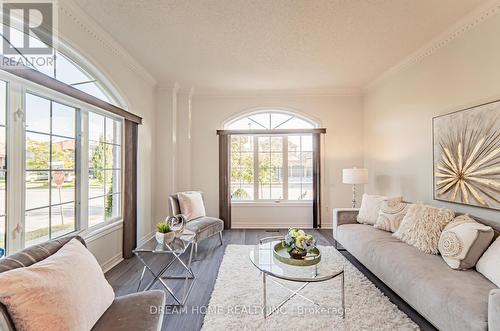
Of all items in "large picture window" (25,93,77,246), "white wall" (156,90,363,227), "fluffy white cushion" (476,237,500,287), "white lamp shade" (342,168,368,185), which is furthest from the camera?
"white wall" (156,90,363,227)

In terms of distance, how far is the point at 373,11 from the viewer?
229 centimetres

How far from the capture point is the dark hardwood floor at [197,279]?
1974 mm

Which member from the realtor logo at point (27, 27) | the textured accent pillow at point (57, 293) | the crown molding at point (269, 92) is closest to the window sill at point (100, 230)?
the textured accent pillow at point (57, 293)

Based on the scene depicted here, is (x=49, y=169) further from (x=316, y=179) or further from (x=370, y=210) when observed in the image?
(x=316, y=179)

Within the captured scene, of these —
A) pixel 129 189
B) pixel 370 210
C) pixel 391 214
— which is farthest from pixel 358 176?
pixel 129 189

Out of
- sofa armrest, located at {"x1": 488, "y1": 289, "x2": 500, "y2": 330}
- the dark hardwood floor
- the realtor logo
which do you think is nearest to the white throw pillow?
the dark hardwood floor

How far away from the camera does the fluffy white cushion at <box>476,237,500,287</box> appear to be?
164 cm

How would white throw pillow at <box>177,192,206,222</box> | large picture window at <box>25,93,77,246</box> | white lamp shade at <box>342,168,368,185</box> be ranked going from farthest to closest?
white lamp shade at <box>342,168,368,185</box>
white throw pillow at <box>177,192,206,222</box>
large picture window at <box>25,93,77,246</box>

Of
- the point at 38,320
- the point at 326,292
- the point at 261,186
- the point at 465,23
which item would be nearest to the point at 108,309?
the point at 38,320

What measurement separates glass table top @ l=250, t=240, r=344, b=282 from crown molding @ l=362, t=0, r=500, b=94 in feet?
9.08

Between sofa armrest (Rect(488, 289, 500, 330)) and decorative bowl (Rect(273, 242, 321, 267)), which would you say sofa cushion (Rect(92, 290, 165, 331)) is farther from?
sofa armrest (Rect(488, 289, 500, 330))

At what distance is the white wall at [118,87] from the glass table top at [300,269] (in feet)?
6.50

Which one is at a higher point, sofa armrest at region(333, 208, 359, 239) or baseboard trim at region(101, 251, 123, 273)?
sofa armrest at region(333, 208, 359, 239)

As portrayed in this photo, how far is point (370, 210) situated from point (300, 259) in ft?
5.65
